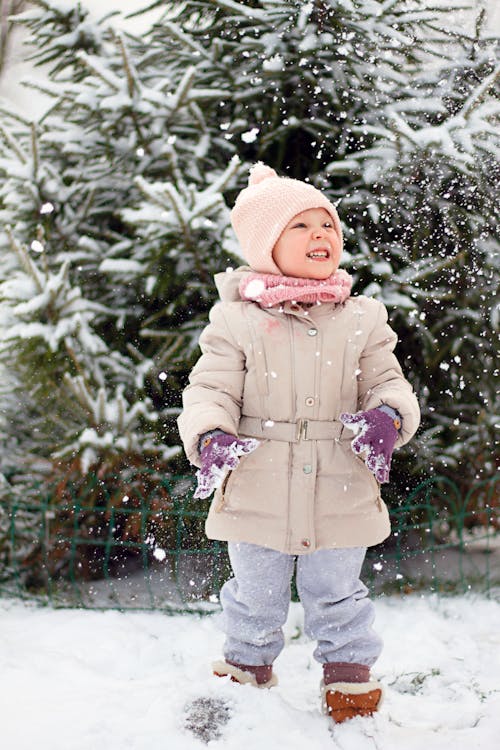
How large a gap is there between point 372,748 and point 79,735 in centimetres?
88

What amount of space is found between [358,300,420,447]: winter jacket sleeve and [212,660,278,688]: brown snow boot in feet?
2.98

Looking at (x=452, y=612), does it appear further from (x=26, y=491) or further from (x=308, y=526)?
(x=26, y=491)

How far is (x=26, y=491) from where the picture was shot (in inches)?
144

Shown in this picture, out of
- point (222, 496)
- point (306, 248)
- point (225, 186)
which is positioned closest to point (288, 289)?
point (306, 248)

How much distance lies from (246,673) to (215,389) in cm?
97

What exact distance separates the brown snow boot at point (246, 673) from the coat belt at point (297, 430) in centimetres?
81

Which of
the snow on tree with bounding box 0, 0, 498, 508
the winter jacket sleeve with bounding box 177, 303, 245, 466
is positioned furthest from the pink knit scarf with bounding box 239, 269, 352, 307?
the snow on tree with bounding box 0, 0, 498, 508

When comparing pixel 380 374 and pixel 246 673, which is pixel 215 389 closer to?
pixel 380 374

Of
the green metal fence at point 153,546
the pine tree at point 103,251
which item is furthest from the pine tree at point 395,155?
the pine tree at point 103,251

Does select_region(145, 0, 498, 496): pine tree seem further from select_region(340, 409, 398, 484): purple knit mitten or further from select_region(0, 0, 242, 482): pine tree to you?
select_region(340, 409, 398, 484): purple knit mitten

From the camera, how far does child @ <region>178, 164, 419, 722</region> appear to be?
215 cm

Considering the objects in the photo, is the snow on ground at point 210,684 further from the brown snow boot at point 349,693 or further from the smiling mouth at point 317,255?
the smiling mouth at point 317,255

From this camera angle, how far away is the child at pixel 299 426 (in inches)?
84.6

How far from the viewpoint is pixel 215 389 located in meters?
2.17
